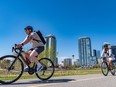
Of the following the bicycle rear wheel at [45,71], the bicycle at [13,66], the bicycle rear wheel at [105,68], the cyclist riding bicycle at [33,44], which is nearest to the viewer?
the bicycle at [13,66]

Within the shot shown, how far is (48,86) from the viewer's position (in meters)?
6.86

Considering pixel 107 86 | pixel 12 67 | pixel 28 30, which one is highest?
pixel 28 30

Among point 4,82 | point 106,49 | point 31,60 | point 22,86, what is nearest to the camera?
point 22,86

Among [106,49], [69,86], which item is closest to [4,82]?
[69,86]

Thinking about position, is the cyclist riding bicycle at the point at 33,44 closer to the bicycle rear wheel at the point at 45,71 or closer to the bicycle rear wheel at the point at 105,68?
the bicycle rear wheel at the point at 45,71

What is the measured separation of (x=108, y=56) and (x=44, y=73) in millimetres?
6111

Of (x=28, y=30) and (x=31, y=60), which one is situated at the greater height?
(x=28, y=30)

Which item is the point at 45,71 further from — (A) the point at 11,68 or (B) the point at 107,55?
(B) the point at 107,55

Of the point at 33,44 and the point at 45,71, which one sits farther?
the point at 45,71

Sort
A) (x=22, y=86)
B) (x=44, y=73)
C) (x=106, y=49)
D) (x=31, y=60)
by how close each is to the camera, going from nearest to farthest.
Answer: (x=22, y=86) → (x=31, y=60) → (x=44, y=73) → (x=106, y=49)

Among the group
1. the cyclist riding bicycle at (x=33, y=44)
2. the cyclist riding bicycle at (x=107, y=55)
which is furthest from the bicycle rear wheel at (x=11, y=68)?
the cyclist riding bicycle at (x=107, y=55)

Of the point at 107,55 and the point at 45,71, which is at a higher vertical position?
the point at 107,55

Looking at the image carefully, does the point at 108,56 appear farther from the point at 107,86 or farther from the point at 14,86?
the point at 14,86

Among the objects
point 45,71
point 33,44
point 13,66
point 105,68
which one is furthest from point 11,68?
point 105,68
